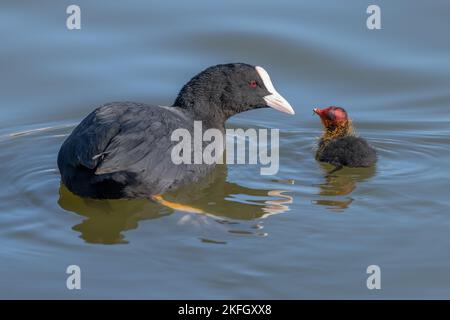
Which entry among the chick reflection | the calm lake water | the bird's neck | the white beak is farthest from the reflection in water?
the white beak

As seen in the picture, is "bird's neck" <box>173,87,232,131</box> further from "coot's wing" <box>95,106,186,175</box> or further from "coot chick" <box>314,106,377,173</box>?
"coot chick" <box>314,106,377,173</box>

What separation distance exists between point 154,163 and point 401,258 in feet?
5.36

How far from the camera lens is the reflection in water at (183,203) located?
6141mm

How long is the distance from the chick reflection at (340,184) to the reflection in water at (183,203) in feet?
0.89

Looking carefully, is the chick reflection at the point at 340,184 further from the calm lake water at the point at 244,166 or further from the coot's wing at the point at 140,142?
the coot's wing at the point at 140,142

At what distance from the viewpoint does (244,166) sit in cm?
729

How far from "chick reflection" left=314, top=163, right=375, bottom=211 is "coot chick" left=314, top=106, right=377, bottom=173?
0.17 feet

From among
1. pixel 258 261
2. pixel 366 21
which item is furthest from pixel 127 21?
pixel 258 261

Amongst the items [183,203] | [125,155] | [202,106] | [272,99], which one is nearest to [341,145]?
[272,99]

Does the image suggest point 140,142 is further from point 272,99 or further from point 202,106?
point 272,99

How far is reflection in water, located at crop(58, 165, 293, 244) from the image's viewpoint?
6.14 meters

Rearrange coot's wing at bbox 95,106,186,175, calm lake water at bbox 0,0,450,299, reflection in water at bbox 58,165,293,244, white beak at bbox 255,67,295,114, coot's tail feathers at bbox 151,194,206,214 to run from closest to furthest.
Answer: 1. calm lake water at bbox 0,0,450,299
2. coot's wing at bbox 95,106,186,175
3. reflection in water at bbox 58,165,293,244
4. coot's tail feathers at bbox 151,194,206,214
5. white beak at bbox 255,67,295,114

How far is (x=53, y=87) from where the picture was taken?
8680 mm

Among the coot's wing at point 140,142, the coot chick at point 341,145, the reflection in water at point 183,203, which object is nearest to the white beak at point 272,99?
the coot chick at point 341,145
